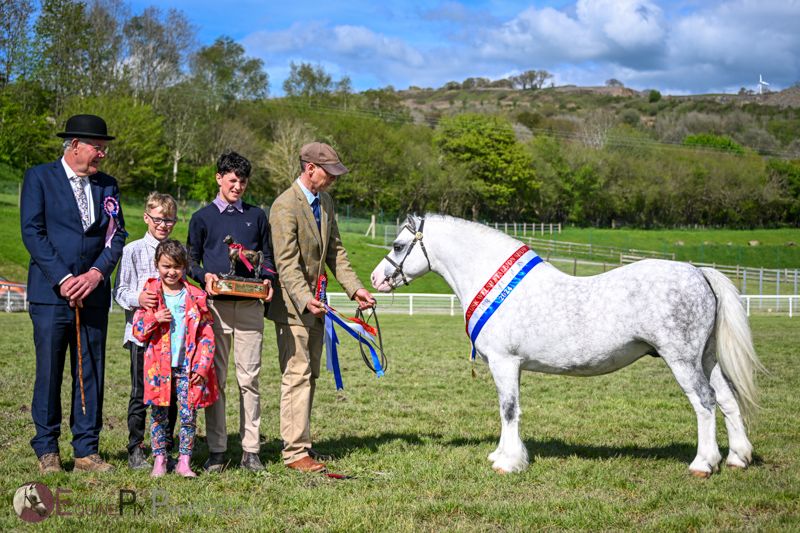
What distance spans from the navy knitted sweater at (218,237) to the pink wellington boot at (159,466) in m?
1.42

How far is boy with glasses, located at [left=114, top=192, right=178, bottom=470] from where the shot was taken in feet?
20.0

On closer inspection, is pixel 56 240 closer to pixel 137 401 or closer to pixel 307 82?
pixel 137 401

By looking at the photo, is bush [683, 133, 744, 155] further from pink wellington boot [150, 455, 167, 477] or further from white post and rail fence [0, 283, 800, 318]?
pink wellington boot [150, 455, 167, 477]

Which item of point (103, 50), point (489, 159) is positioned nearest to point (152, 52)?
point (103, 50)

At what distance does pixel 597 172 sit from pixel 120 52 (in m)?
58.2

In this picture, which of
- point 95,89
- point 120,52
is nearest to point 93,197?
point 95,89

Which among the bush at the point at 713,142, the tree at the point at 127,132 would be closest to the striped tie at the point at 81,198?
the tree at the point at 127,132

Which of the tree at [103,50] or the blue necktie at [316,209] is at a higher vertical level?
the tree at [103,50]

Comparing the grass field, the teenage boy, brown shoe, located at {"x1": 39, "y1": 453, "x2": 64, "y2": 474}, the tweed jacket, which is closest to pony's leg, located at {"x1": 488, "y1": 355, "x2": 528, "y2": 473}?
the grass field

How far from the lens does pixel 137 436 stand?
6246mm

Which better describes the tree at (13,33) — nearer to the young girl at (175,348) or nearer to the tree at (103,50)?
the tree at (103,50)

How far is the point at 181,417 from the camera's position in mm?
5867

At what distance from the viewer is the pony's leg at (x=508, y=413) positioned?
626 cm

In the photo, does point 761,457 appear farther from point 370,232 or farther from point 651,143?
point 651,143
